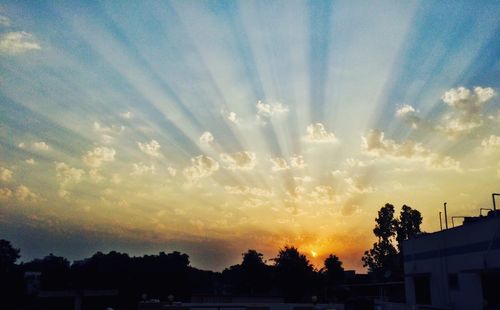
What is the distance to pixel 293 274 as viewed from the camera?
7744cm

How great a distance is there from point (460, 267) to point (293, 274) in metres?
49.1

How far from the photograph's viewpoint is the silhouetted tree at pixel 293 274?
248 ft

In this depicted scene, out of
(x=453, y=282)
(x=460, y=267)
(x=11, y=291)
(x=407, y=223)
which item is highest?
(x=407, y=223)

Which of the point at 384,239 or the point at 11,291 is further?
the point at 384,239

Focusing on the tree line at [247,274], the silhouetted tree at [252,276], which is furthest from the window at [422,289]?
the silhouetted tree at [252,276]

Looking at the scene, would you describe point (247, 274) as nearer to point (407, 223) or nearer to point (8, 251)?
point (407, 223)

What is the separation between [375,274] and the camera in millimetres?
80562

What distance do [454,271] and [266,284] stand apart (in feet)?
179

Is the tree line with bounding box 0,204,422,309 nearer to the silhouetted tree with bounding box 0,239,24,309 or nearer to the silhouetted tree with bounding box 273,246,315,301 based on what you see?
the silhouetted tree with bounding box 273,246,315,301

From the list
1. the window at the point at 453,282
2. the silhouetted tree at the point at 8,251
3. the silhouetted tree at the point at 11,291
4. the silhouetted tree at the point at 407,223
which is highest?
the silhouetted tree at the point at 407,223

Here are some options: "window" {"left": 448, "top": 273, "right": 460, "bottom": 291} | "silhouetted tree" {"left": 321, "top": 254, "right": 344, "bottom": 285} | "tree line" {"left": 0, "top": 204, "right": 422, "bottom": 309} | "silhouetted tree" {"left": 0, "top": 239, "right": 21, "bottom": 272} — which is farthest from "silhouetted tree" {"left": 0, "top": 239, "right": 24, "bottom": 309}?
"silhouetted tree" {"left": 321, "top": 254, "right": 344, "bottom": 285}

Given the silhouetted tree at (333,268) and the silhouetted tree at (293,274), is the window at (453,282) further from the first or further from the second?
the silhouetted tree at (333,268)

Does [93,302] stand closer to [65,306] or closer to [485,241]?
[65,306]

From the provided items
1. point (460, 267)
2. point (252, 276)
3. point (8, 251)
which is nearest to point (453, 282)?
point (460, 267)
